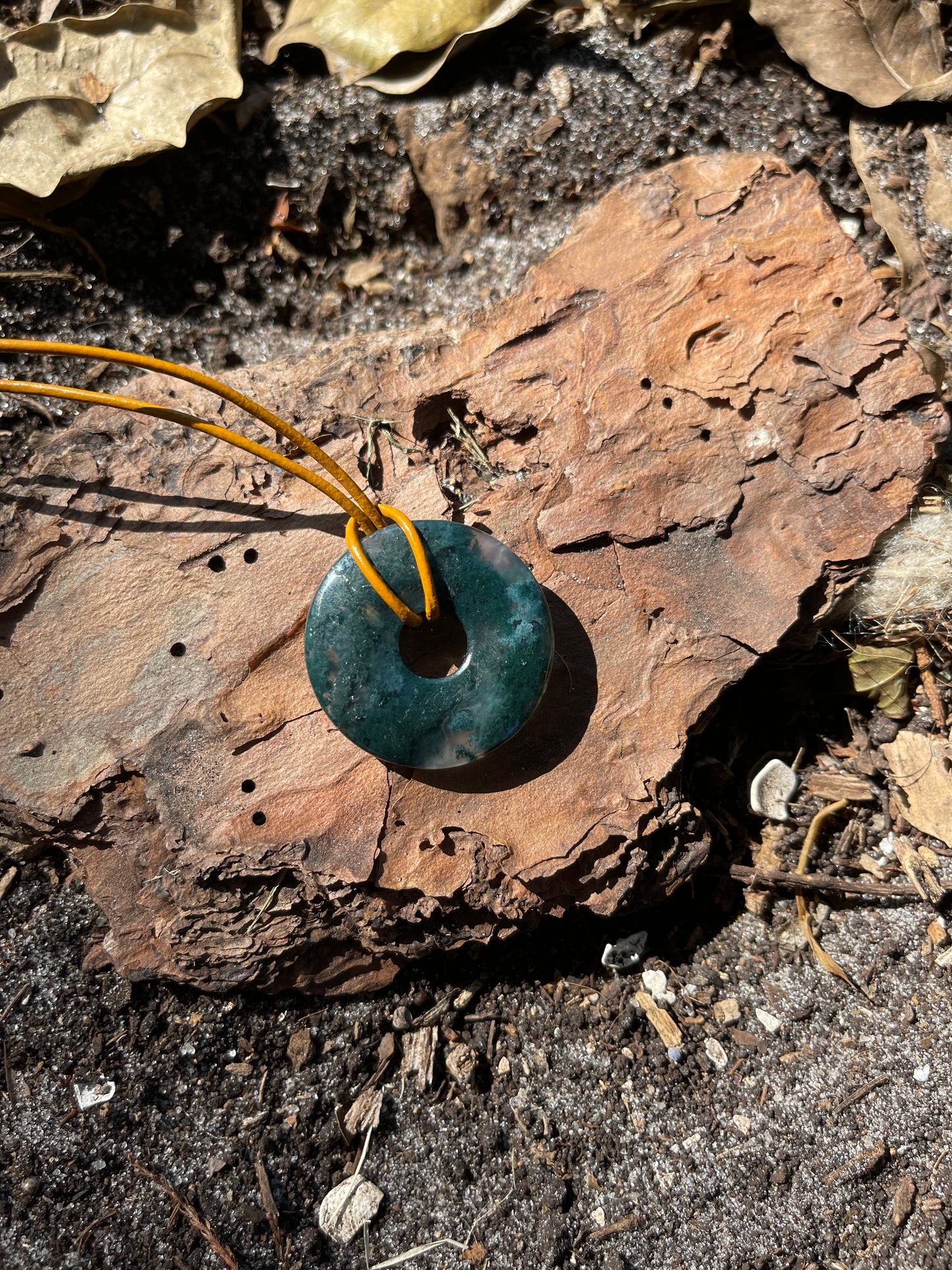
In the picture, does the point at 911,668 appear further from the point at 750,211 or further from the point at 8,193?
the point at 8,193

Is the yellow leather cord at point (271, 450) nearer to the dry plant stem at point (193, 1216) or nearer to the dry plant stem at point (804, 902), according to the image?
the dry plant stem at point (804, 902)

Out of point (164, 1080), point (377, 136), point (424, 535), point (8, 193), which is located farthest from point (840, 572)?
point (8, 193)

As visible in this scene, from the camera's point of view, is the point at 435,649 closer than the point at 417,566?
No

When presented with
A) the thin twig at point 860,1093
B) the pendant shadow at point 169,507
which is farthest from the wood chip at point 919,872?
the pendant shadow at point 169,507

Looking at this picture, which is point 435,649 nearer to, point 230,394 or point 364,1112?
point 230,394

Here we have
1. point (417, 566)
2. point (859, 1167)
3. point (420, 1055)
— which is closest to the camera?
point (417, 566)

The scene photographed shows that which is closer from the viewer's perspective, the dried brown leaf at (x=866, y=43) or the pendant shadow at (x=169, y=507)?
the pendant shadow at (x=169, y=507)

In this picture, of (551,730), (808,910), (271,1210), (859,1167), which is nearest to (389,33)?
(551,730)
